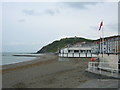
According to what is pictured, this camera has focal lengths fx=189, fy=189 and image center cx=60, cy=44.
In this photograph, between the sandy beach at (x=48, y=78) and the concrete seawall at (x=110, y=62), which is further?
the concrete seawall at (x=110, y=62)

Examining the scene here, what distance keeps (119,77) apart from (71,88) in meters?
2.99

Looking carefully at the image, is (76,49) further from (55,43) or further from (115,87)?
(55,43)

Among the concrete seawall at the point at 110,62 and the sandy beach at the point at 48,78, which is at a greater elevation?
the concrete seawall at the point at 110,62

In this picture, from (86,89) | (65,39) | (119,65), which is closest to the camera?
(86,89)

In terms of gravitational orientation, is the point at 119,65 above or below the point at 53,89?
above

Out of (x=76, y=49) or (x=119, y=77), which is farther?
(x=76, y=49)

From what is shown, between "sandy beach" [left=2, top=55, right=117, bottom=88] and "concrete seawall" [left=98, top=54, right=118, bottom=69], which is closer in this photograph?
"sandy beach" [left=2, top=55, right=117, bottom=88]

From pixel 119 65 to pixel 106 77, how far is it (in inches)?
64.1

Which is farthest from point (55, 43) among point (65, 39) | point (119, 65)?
point (119, 65)

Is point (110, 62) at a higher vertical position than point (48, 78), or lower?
higher

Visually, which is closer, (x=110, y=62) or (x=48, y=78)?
(x=48, y=78)

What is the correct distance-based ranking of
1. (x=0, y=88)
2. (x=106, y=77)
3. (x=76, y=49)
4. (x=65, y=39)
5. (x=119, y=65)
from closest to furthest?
(x=0, y=88)
(x=106, y=77)
(x=119, y=65)
(x=76, y=49)
(x=65, y=39)

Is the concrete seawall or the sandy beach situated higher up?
the concrete seawall

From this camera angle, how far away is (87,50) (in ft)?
145
